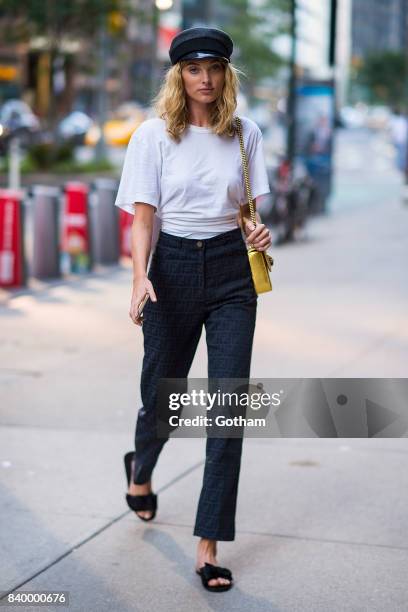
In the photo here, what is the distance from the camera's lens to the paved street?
4066 millimetres

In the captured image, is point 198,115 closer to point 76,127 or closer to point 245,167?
point 245,167

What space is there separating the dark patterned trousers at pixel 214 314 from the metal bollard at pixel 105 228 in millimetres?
9177

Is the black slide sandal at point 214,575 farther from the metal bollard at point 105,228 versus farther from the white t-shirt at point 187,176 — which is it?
the metal bollard at point 105,228

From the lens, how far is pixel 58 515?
481 cm

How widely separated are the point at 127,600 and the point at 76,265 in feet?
29.5

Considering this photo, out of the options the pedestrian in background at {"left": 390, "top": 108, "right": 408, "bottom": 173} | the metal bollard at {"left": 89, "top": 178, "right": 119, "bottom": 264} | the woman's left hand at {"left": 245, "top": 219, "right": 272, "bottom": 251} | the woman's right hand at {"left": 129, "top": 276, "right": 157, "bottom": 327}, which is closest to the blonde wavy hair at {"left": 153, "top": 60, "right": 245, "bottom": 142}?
the woman's left hand at {"left": 245, "top": 219, "right": 272, "bottom": 251}

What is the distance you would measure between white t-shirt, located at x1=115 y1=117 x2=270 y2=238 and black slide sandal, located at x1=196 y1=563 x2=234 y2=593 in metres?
1.14

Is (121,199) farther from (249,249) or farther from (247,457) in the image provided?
(247,457)

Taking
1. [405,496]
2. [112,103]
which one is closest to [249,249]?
[405,496]

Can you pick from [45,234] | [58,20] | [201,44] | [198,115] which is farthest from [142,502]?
[58,20]

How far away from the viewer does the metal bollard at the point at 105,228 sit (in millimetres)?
13414

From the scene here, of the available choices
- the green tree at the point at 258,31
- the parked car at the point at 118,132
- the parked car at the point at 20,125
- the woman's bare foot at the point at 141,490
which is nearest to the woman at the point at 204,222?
the woman's bare foot at the point at 141,490

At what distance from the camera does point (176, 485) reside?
527cm

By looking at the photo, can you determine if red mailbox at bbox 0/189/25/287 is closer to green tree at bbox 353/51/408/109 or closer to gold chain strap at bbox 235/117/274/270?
gold chain strap at bbox 235/117/274/270
